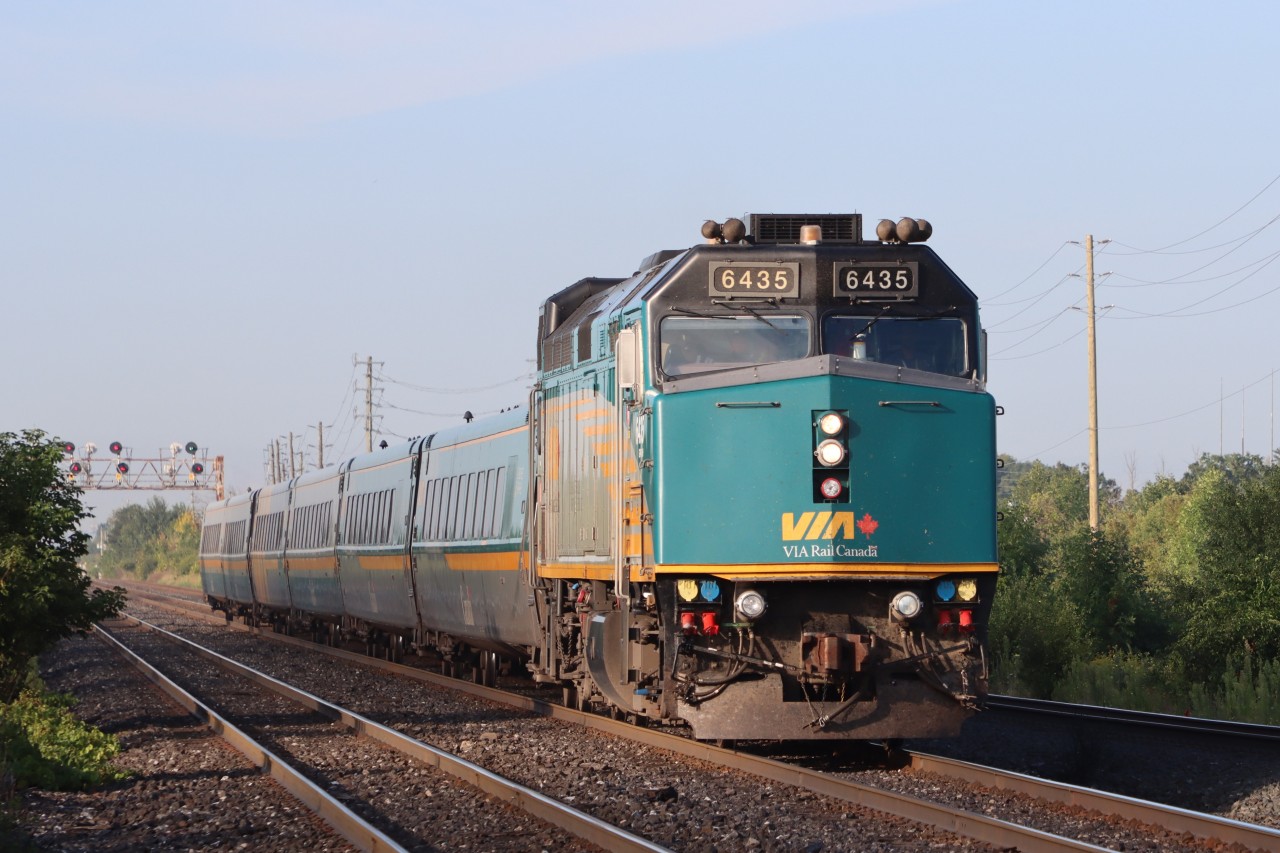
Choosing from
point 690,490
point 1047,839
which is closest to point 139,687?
point 690,490

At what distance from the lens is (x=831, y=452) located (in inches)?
404

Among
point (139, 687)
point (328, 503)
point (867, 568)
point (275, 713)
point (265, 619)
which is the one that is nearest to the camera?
point (867, 568)

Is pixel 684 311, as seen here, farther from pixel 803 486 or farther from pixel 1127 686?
pixel 1127 686

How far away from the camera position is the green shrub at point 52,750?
11.9 metres

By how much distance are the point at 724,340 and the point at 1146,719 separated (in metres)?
5.83

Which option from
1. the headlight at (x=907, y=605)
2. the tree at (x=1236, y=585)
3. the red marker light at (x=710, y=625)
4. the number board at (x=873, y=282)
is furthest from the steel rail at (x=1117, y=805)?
the tree at (x=1236, y=585)

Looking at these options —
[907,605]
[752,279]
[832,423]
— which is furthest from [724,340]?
[907,605]

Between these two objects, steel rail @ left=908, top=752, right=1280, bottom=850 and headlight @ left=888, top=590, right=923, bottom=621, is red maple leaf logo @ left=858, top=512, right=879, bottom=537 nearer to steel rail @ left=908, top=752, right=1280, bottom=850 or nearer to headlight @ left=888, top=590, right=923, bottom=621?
headlight @ left=888, top=590, right=923, bottom=621

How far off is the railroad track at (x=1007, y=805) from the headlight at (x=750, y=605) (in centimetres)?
117

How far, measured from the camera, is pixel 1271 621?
61.3 feet

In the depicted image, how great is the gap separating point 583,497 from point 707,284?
3081 millimetres

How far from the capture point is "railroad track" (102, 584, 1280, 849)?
7973 mm

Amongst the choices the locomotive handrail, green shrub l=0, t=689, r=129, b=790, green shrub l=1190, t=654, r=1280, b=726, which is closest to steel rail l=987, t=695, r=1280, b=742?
green shrub l=1190, t=654, r=1280, b=726

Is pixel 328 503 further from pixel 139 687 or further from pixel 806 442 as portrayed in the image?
pixel 806 442
